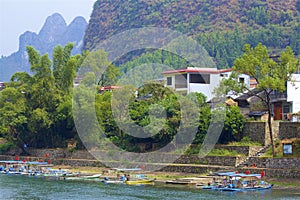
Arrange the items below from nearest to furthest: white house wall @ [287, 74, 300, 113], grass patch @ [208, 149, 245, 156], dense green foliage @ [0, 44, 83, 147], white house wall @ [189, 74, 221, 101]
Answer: grass patch @ [208, 149, 245, 156] < white house wall @ [287, 74, 300, 113] < white house wall @ [189, 74, 221, 101] < dense green foliage @ [0, 44, 83, 147]

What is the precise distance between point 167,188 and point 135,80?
→ 2714cm

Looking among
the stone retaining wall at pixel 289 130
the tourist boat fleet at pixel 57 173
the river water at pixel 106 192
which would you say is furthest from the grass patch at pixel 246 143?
the river water at pixel 106 192

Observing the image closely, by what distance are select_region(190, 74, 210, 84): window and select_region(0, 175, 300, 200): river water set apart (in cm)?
1535

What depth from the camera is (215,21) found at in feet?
408

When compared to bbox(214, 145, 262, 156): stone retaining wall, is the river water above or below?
below

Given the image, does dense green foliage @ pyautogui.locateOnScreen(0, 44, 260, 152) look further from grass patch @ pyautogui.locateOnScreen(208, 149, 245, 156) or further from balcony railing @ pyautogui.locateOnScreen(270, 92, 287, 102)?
balcony railing @ pyautogui.locateOnScreen(270, 92, 287, 102)

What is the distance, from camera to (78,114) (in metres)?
45.3

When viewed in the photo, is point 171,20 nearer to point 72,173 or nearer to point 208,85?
point 208,85

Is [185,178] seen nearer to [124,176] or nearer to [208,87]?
[124,176]

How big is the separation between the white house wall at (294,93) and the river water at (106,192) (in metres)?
10.2

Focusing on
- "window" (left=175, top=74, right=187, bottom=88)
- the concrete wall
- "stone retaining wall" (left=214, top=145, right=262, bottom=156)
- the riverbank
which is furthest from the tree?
"window" (left=175, top=74, right=187, bottom=88)

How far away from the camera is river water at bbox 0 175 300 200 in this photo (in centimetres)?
2916

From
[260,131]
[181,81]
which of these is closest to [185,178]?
[260,131]

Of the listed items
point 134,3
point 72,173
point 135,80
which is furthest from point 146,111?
point 134,3
